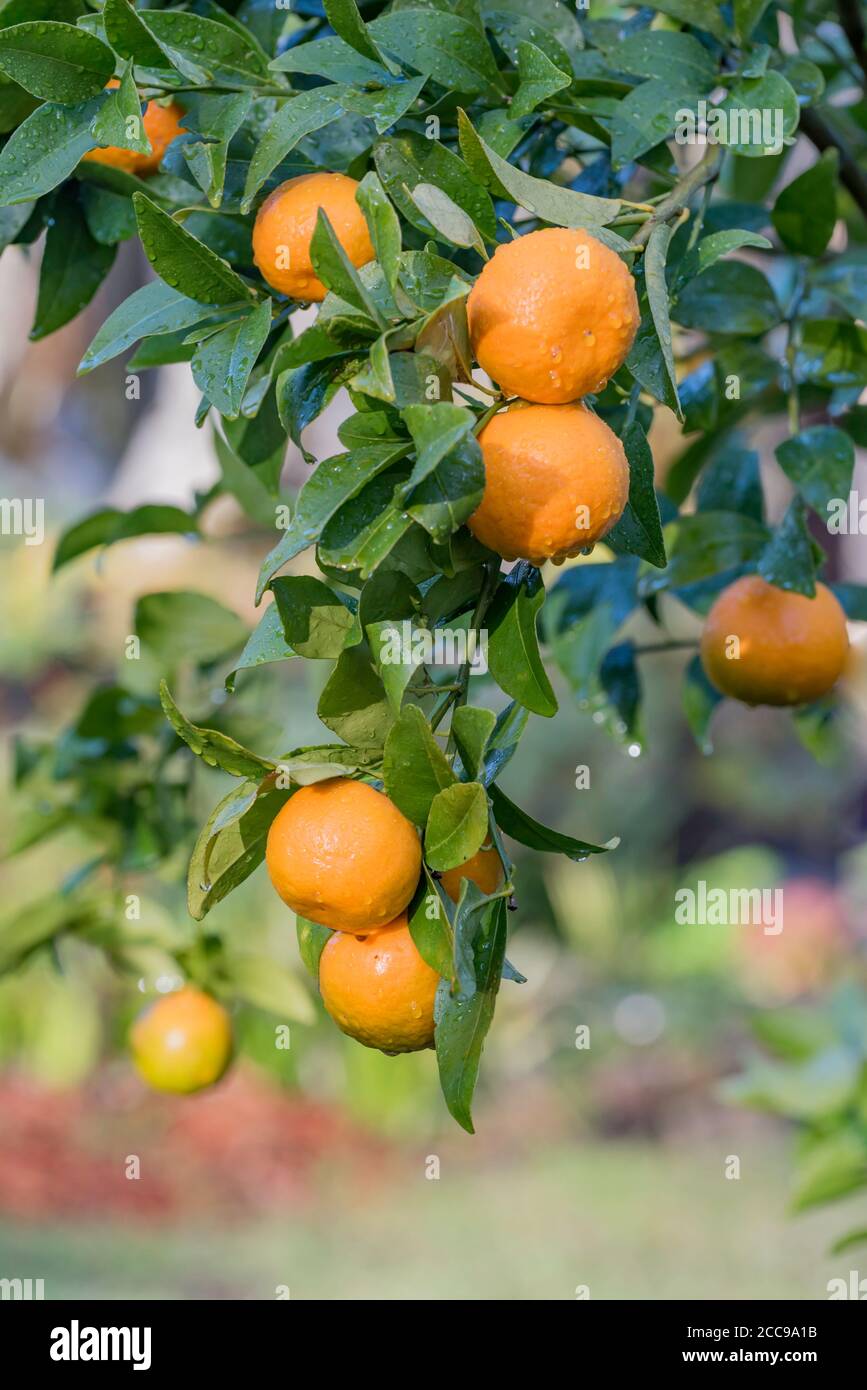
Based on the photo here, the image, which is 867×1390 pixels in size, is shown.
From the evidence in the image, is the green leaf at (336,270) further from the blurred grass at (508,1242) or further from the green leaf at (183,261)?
the blurred grass at (508,1242)

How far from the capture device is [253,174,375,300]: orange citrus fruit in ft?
1.53

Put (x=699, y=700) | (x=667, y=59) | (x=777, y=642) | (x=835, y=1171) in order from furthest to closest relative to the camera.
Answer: (x=835, y=1171), (x=699, y=700), (x=777, y=642), (x=667, y=59)

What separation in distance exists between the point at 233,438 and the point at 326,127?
148mm

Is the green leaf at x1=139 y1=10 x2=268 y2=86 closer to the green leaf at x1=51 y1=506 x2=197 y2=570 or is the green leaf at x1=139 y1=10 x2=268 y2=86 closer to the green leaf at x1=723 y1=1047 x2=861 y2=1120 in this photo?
the green leaf at x1=51 y1=506 x2=197 y2=570

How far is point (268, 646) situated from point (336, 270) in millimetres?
123

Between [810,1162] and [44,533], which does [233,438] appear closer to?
[810,1162]

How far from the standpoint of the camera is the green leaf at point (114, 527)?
91 centimetres

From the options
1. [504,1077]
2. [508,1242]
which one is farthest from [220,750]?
[504,1077]

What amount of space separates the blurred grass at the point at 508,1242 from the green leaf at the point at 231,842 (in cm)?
203

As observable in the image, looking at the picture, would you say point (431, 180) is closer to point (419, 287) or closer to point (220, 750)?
point (419, 287)

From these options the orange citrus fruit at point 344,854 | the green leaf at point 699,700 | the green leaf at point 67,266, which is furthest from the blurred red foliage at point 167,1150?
the orange citrus fruit at point 344,854

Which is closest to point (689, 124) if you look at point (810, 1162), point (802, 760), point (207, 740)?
point (207, 740)

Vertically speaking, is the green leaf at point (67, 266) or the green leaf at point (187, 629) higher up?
the green leaf at point (67, 266)

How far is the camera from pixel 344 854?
0.42 meters
